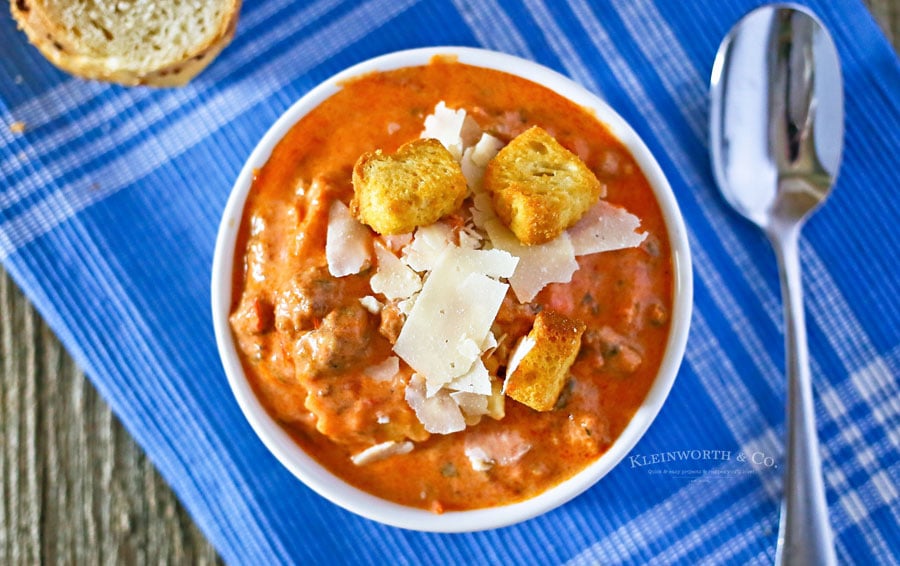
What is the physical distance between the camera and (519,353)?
1.85 metres

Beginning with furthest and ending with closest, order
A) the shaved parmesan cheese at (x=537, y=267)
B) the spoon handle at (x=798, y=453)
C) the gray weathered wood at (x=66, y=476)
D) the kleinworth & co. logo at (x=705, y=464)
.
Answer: the gray weathered wood at (x=66, y=476), the kleinworth & co. logo at (x=705, y=464), the spoon handle at (x=798, y=453), the shaved parmesan cheese at (x=537, y=267)

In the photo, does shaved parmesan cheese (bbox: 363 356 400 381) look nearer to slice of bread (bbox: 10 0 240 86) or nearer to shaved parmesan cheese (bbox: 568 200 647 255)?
shaved parmesan cheese (bbox: 568 200 647 255)

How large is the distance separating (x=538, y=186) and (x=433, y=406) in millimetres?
557

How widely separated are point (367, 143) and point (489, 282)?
49 centimetres

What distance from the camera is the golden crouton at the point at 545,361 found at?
179 cm

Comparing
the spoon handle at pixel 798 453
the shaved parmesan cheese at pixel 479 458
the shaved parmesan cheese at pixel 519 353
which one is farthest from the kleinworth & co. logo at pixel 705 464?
the shaved parmesan cheese at pixel 519 353

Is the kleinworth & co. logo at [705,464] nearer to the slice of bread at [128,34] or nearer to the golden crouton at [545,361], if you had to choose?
the golden crouton at [545,361]

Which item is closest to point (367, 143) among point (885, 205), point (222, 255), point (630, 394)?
point (222, 255)

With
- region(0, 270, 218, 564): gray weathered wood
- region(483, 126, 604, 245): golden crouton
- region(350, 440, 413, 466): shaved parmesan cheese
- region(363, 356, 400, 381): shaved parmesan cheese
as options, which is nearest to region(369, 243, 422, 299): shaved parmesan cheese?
region(363, 356, 400, 381): shaved parmesan cheese

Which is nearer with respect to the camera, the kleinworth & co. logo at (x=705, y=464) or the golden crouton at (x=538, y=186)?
the golden crouton at (x=538, y=186)

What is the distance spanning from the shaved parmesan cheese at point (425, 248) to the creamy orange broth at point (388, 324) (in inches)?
4.9

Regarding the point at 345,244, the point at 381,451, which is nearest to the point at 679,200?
the point at 345,244

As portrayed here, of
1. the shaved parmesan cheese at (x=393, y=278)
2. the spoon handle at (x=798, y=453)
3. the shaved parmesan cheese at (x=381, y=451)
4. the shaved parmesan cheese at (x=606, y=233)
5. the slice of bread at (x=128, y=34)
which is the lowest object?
the spoon handle at (x=798, y=453)

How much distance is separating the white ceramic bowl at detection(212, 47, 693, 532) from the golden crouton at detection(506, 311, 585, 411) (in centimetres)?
26
